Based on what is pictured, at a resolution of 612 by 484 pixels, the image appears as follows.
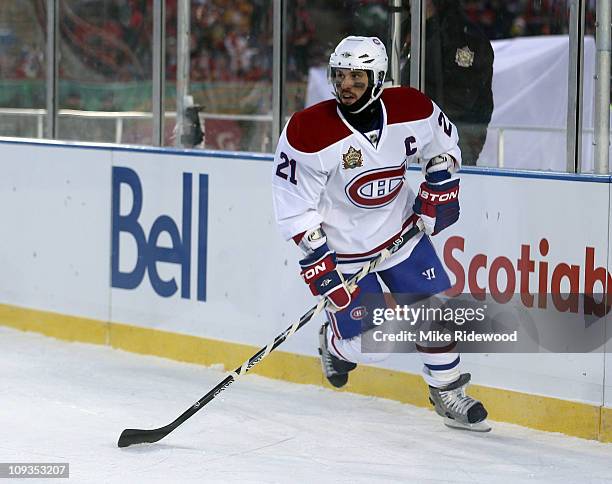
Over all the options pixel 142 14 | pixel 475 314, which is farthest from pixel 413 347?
pixel 142 14

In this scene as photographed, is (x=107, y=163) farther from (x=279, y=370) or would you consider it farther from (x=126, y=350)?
(x=279, y=370)

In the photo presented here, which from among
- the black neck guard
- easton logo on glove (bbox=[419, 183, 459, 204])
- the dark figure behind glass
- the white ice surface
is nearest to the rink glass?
the dark figure behind glass

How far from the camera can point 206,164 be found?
5805 mm

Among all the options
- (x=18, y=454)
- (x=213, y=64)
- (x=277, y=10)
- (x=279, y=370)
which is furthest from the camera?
(x=213, y=64)

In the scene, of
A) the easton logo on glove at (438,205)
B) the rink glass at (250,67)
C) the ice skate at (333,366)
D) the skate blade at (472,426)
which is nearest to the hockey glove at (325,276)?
the easton logo on glove at (438,205)

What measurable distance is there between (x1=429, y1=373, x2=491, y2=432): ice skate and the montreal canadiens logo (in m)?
0.64

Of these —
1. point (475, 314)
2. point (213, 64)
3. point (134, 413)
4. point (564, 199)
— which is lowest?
point (134, 413)

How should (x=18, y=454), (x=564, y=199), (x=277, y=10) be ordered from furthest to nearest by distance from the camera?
(x=277, y=10) < (x=564, y=199) < (x=18, y=454)

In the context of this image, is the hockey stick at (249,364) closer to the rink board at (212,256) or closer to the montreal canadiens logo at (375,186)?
the montreal canadiens logo at (375,186)

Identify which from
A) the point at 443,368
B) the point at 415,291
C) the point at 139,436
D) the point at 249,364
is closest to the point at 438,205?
the point at 415,291

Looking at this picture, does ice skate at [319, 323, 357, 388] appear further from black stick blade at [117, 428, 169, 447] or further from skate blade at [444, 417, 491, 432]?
black stick blade at [117, 428, 169, 447]

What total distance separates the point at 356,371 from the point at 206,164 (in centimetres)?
110

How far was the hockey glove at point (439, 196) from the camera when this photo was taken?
15.0 feet

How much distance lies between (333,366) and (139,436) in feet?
2.67
